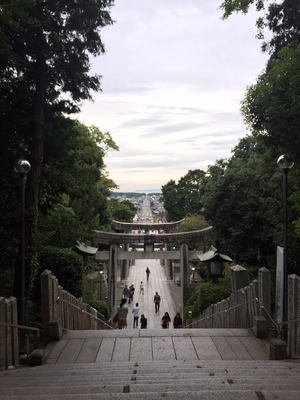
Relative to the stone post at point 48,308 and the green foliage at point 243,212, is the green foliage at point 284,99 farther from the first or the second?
the green foliage at point 243,212

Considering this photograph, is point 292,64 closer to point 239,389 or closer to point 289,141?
point 289,141

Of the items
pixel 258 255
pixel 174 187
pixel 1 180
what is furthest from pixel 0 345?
pixel 174 187

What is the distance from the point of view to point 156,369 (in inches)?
249

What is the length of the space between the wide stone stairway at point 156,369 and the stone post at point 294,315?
380mm

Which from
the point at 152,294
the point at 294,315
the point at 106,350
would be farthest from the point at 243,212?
the point at 294,315

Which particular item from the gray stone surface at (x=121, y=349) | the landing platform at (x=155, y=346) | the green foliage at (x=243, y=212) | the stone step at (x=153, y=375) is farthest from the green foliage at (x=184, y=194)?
the stone step at (x=153, y=375)

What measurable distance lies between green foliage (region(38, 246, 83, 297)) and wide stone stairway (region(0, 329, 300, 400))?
208 inches

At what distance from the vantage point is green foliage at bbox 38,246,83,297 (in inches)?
568

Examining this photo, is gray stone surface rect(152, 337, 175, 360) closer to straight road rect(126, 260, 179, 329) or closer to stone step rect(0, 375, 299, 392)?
stone step rect(0, 375, 299, 392)

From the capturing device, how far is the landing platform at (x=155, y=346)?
772cm

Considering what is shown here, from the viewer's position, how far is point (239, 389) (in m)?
4.52

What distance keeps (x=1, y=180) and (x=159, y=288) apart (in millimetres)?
26573

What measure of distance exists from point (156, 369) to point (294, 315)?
2.42m

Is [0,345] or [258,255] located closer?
[0,345]
